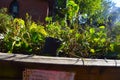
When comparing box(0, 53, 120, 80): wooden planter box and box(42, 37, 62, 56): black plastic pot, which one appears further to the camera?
box(42, 37, 62, 56): black plastic pot

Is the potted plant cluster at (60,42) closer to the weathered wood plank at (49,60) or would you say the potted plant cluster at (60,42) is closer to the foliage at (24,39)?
the foliage at (24,39)

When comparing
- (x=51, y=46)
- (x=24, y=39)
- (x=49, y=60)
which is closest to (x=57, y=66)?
(x=49, y=60)

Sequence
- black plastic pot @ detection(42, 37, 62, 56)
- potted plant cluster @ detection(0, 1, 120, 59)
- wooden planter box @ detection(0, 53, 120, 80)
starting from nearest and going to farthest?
wooden planter box @ detection(0, 53, 120, 80)
black plastic pot @ detection(42, 37, 62, 56)
potted plant cluster @ detection(0, 1, 120, 59)

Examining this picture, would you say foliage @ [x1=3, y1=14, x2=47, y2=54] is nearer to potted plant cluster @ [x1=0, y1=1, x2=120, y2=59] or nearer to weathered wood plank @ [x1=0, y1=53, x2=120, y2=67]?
potted plant cluster @ [x1=0, y1=1, x2=120, y2=59]

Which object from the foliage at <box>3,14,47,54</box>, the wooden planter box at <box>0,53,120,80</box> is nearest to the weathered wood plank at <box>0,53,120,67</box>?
the wooden planter box at <box>0,53,120,80</box>

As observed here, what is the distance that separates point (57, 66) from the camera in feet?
5.90

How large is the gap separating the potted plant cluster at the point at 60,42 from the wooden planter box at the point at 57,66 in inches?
12.1

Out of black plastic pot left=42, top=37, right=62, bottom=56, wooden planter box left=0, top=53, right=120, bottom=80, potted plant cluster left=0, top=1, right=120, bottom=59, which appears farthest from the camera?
potted plant cluster left=0, top=1, right=120, bottom=59

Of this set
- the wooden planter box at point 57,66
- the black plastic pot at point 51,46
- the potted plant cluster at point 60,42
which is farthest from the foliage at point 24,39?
the wooden planter box at point 57,66

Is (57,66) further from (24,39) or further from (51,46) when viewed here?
(24,39)

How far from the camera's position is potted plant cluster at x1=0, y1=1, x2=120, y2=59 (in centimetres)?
225

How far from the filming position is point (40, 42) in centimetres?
236

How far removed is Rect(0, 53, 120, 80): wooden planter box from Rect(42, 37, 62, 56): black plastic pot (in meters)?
0.26

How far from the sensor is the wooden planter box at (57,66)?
1768mm
